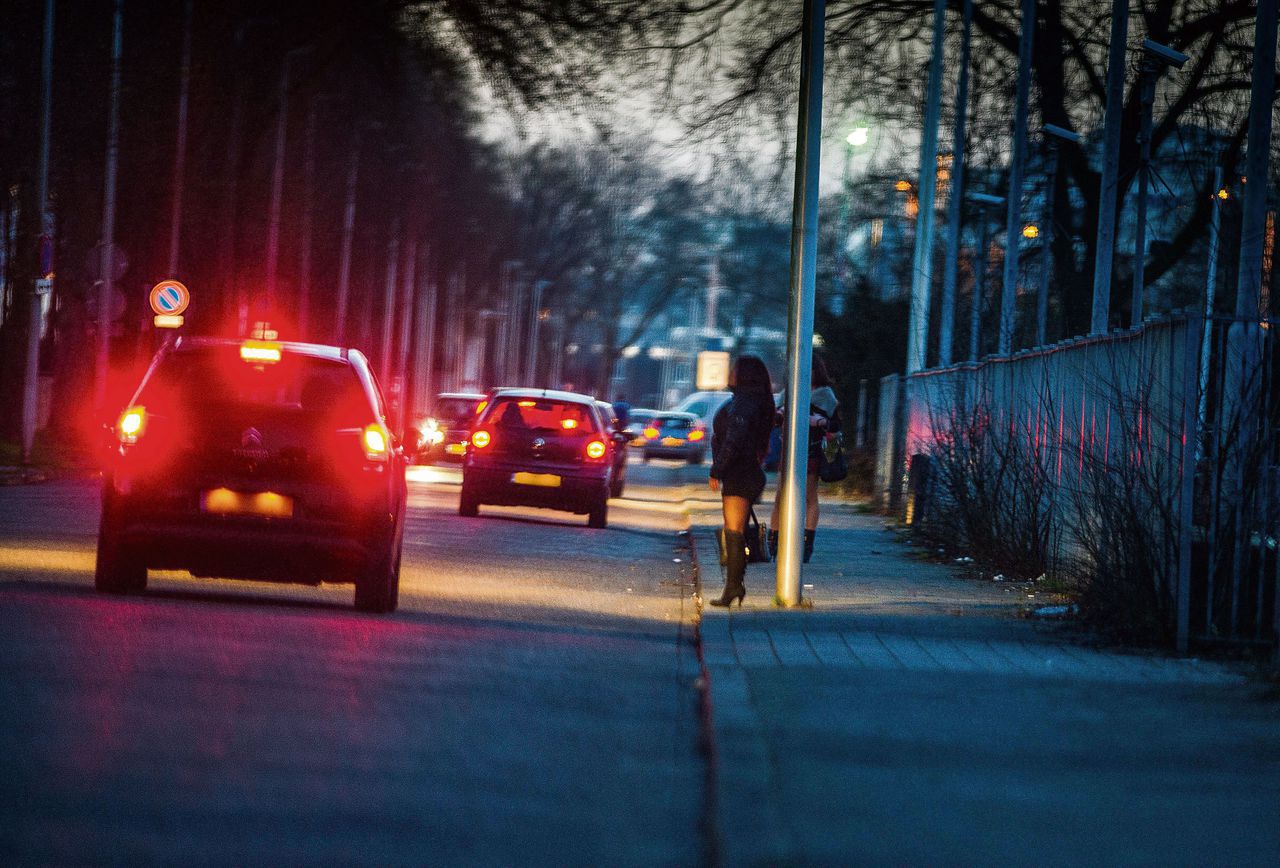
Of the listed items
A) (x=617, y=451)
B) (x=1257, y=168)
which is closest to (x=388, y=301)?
(x=617, y=451)

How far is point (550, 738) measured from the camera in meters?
8.06

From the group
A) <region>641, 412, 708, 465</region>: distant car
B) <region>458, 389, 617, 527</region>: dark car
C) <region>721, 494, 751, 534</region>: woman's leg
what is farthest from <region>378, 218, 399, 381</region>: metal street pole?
<region>721, 494, 751, 534</region>: woman's leg

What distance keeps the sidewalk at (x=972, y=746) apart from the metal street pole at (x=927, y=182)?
1680 cm

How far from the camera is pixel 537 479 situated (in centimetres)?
2430

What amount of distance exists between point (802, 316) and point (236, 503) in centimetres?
373

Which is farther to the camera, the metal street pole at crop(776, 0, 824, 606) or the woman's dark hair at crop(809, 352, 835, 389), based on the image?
the woman's dark hair at crop(809, 352, 835, 389)

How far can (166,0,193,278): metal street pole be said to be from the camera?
1407 inches

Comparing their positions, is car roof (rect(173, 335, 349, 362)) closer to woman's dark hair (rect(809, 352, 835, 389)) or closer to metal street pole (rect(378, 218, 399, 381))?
woman's dark hair (rect(809, 352, 835, 389))

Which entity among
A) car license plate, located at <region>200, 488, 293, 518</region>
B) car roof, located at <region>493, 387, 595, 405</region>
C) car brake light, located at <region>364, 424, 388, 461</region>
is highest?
car roof, located at <region>493, 387, 595, 405</region>

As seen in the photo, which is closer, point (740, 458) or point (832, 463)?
point (740, 458)

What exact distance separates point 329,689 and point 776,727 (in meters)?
2.03

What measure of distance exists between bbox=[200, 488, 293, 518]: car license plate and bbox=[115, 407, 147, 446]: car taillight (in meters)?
0.51

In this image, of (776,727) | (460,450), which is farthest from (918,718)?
(460,450)

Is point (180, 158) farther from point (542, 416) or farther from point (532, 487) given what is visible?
point (532, 487)
